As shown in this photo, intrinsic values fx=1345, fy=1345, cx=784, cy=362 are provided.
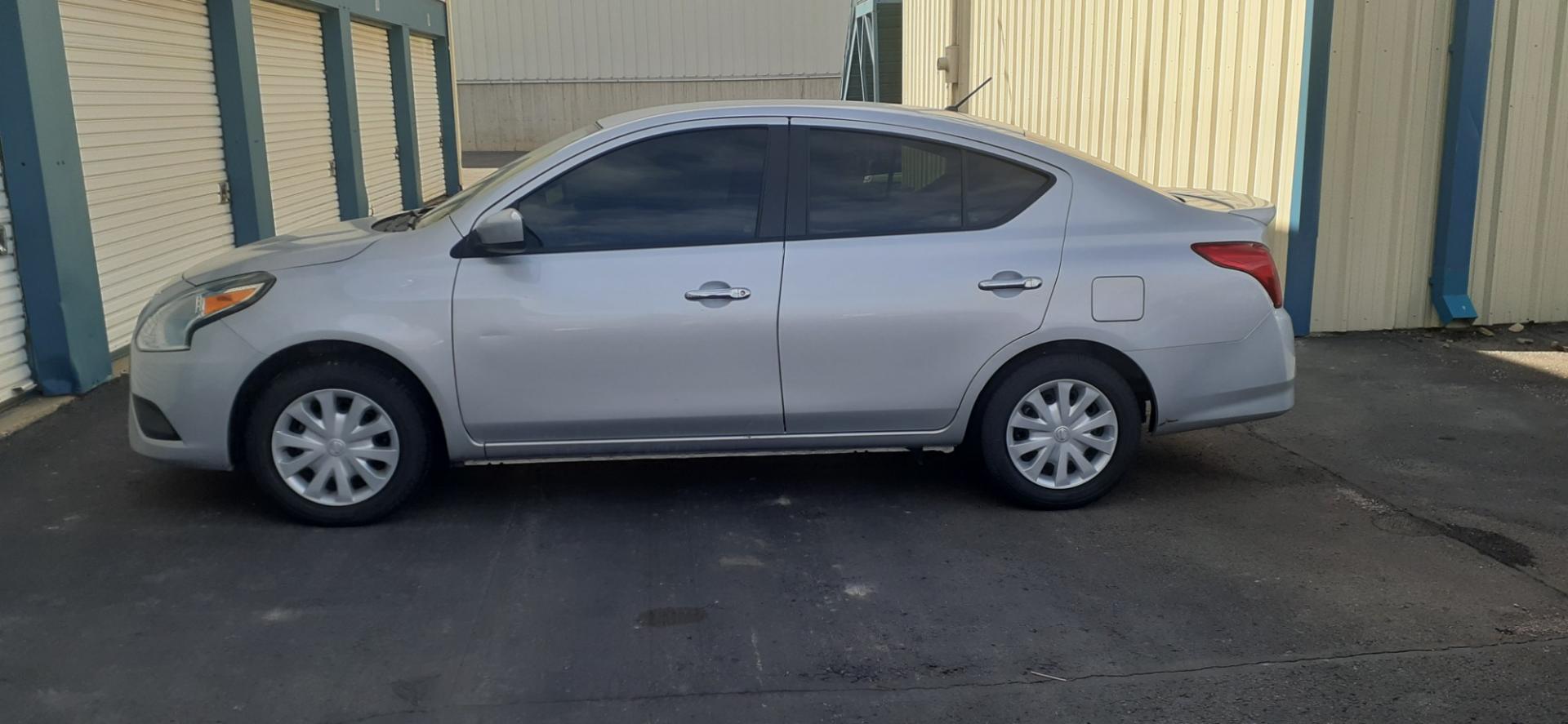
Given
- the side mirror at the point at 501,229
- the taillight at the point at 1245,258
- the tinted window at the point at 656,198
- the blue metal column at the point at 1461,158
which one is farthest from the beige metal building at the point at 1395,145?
the side mirror at the point at 501,229

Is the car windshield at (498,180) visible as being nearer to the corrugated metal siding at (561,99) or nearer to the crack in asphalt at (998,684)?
the crack in asphalt at (998,684)

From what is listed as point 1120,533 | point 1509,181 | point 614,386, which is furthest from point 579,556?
point 1509,181

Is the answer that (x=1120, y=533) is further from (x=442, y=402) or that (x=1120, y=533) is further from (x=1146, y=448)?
(x=442, y=402)

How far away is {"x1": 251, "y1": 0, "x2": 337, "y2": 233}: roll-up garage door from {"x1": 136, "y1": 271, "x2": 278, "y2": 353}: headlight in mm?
6341

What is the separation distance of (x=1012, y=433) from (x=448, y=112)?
54.9 feet

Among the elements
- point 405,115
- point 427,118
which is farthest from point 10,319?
point 427,118

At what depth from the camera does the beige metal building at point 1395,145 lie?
8555 mm

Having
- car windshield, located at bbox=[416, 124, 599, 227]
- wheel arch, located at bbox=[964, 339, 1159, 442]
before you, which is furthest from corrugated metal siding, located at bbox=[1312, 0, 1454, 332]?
car windshield, located at bbox=[416, 124, 599, 227]

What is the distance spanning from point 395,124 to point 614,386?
43.6 ft

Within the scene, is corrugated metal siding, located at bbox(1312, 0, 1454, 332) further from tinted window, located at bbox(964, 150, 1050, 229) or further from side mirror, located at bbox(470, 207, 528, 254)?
side mirror, located at bbox(470, 207, 528, 254)

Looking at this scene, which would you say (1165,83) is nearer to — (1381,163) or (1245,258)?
(1381,163)

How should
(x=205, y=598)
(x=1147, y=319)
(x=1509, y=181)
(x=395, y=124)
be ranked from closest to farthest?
(x=205, y=598), (x=1147, y=319), (x=1509, y=181), (x=395, y=124)

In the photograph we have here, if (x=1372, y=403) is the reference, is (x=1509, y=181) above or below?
above

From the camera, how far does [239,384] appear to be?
201 inches
